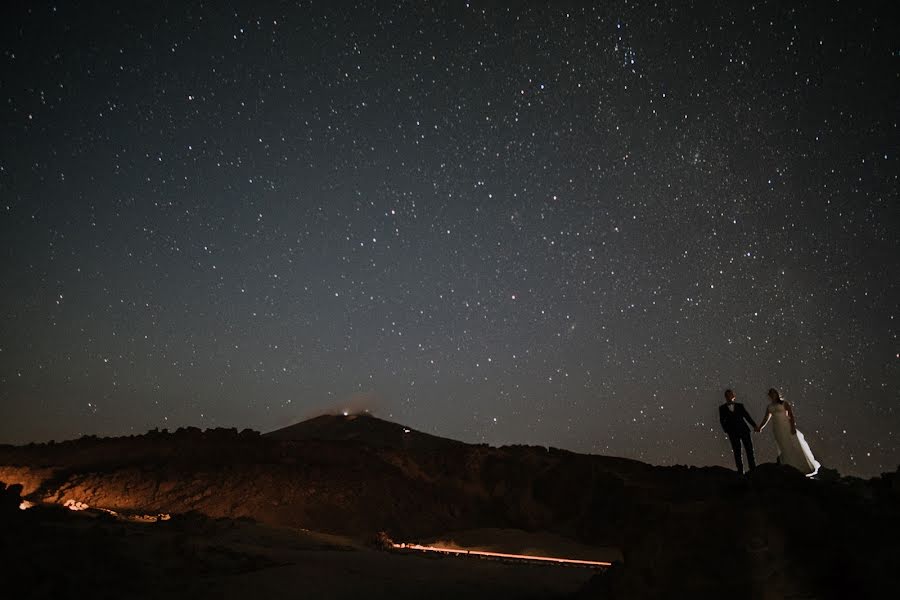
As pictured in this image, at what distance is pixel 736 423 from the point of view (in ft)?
29.6

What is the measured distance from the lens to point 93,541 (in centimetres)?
535

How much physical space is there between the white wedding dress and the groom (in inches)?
14.7

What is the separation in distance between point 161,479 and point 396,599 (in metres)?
13.4

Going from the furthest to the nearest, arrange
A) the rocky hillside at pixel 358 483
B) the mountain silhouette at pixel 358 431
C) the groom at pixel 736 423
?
1. the mountain silhouette at pixel 358 431
2. the rocky hillside at pixel 358 483
3. the groom at pixel 736 423

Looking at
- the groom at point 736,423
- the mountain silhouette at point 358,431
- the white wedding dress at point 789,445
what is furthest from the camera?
the mountain silhouette at point 358,431

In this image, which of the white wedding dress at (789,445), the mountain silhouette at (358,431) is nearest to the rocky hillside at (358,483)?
the white wedding dress at (789,445)

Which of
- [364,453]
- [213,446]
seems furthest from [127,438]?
[364,453]

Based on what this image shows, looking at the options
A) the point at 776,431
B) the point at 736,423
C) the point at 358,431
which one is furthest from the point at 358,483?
the point at 358,431

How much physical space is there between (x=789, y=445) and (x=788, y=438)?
0.11 meters

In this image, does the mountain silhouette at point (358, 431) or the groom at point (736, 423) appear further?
the mountain silhouette at point (358, 431)

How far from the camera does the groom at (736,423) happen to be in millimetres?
9008

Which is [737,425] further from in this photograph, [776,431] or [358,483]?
[358,483]

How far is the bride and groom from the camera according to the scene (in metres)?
8.45

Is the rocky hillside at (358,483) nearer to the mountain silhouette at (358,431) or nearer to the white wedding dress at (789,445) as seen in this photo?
the white wedding dress at (789,445)
